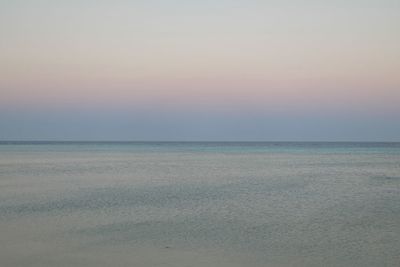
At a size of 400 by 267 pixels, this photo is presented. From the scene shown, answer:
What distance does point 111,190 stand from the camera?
79.8ft

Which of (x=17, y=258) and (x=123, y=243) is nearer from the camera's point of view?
(x=17, y=258)

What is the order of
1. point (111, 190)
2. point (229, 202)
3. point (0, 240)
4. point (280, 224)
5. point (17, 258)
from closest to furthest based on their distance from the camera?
point (17, 258) → point (0, 240) → point (280, 224) → point (229, 202) → point (111, 190)

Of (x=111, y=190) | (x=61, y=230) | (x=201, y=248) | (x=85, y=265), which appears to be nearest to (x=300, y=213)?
(x=201, y=248)

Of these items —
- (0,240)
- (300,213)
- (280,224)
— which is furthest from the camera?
(300,213)

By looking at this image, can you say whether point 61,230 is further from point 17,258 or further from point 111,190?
point 111,190

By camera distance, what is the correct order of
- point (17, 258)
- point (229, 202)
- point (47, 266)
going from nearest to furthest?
point (47, 266) → point (17, 258) → point (229, 202)

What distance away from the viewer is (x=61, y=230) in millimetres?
13984

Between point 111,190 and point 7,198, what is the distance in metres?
5.15

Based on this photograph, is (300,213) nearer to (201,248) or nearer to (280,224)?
(280,224)

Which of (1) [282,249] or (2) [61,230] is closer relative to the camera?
(1) [282,249]

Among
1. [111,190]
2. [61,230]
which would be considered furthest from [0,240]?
[111,190]

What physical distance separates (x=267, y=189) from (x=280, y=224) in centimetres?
997

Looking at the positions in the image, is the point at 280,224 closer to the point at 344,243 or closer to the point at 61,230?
the point at 344,243

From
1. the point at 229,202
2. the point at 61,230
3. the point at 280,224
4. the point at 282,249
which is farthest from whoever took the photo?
the point at 229,202
